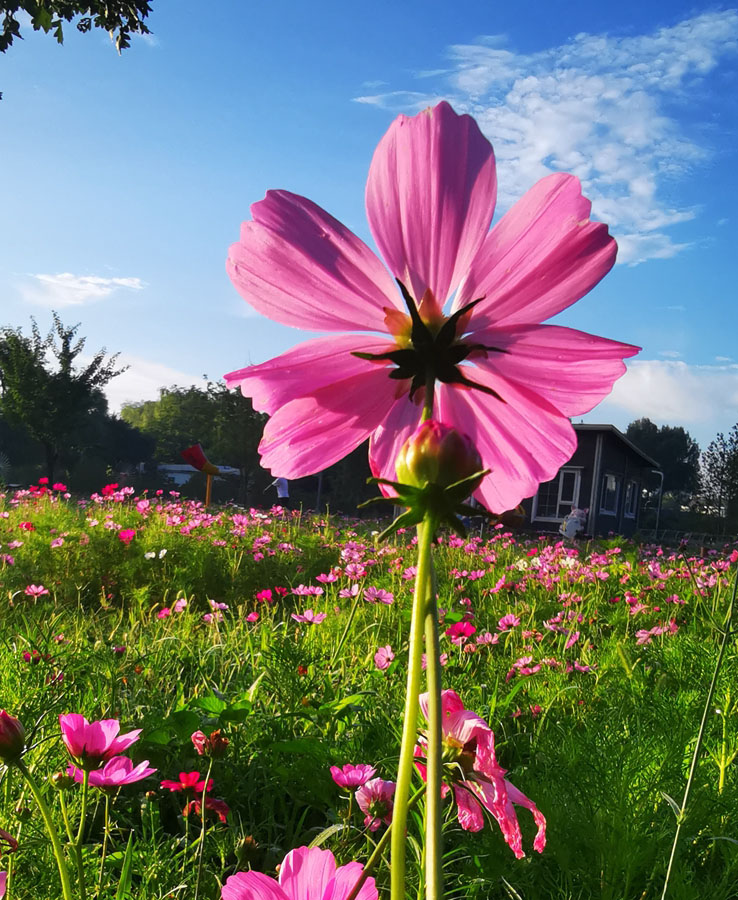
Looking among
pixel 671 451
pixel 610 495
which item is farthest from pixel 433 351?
pixel 671 451

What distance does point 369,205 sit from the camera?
0.44 metres

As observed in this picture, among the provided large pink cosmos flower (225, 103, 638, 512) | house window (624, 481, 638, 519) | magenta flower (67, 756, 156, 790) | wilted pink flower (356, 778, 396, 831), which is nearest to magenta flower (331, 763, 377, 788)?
wilted pink flower (356, 778, 396, 831)

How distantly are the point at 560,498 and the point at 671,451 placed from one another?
41.1 m

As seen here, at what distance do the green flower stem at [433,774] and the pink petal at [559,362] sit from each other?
0.19 meters

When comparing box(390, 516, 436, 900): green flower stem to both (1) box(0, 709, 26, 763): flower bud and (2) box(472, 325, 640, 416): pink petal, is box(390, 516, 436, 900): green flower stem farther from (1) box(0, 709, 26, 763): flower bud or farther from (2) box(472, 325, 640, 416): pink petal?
(1) box(0, 709, 26, 763): flower bud

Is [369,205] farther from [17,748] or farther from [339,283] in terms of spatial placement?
[17,748]

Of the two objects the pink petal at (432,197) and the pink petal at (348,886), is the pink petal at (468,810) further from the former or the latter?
the pink petal at (432,197)

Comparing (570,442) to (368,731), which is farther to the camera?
(368,731)

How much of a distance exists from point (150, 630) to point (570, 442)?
3430 millimetres

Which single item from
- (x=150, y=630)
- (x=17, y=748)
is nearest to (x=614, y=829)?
(x=17, y=748)

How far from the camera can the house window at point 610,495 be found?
25078mm

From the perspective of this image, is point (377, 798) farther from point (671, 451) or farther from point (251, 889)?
point (671, 451)

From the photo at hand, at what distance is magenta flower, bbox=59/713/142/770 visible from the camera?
842mm

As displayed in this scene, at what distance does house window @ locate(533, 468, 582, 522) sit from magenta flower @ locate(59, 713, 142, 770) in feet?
79.2
